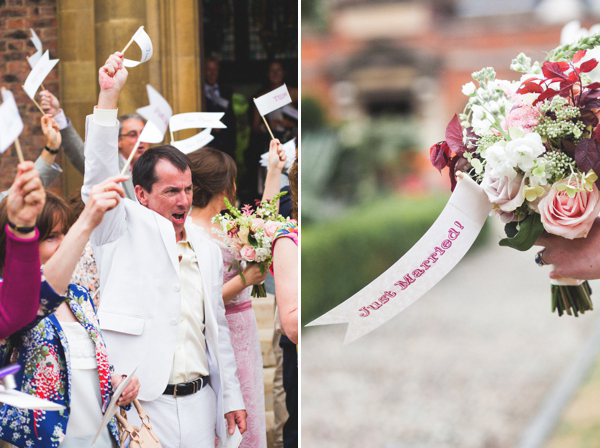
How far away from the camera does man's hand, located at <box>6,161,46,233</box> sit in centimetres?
159

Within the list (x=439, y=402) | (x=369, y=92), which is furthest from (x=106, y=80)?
(x=369, y=92)

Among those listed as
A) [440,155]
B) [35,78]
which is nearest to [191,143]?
[35,78]

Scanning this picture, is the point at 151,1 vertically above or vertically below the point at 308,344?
above

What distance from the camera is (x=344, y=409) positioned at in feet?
27.7

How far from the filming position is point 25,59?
5.86 m

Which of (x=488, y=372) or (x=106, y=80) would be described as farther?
(x=488, y=372)

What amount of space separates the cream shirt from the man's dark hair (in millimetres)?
240

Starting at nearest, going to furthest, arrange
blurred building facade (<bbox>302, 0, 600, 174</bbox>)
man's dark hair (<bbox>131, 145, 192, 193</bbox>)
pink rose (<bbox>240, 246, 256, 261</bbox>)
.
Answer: man's dark hair (<bbox>131, 145, 192, 193</bbox>) < pink rose (<bbox>240, 246, 256, 261</bbox>) < blurred building facade (<bbox>302, 0, 600, 174</bbox>)

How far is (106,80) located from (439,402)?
22.1 ft

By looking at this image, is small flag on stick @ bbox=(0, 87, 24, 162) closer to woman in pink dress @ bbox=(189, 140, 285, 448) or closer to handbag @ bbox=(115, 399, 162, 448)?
handbag @ bbox=(115, 399, 162, 448)

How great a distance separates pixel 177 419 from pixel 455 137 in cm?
122

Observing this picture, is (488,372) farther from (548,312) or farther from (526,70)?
(526,70)

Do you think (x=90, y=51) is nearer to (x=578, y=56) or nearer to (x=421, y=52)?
(x=578, y=56)

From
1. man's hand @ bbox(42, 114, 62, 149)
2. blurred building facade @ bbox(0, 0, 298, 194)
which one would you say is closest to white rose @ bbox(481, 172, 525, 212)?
man's hand @ bbox(42, 114, 62, 149)
